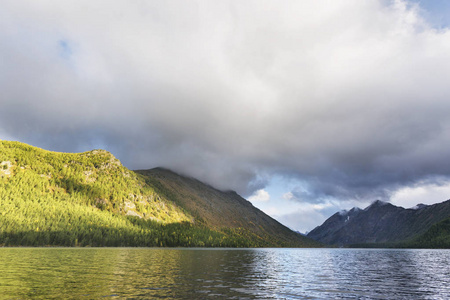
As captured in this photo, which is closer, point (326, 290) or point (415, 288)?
point (326, 290)

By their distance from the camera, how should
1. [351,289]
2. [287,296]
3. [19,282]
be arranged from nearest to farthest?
[287,296]
[19,282]
[351,289]

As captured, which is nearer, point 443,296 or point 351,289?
point 443,296

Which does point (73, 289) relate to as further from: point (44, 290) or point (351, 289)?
point (351, 289)

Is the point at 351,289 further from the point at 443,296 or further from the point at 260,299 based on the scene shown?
Result: the point at 260,299

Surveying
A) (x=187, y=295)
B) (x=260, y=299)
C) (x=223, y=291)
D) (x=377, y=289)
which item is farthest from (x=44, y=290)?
(x=377, y=289)

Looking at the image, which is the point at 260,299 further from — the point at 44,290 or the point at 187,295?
the point at 44,290

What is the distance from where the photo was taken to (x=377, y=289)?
4088 centimetres

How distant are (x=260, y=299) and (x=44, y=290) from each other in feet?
84.8

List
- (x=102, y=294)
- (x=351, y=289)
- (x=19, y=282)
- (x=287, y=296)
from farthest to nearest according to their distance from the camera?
(x=351, y=289) < (x=19, y=282) < (x=287, y=296) < (x=102, y=294)

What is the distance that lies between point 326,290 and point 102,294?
29.9 metres

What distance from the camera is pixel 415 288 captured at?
42.4 metres

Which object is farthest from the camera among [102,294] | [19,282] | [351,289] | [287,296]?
[351,289]

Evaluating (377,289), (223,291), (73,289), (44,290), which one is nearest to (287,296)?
(223,291)

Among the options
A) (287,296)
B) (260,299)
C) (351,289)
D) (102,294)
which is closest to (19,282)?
(102,294)
